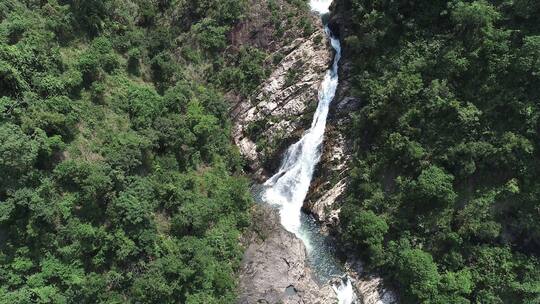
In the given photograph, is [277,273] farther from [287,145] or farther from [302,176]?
[287,145]

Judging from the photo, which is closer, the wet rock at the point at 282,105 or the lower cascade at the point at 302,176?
the lower cascade at the point at 302,176

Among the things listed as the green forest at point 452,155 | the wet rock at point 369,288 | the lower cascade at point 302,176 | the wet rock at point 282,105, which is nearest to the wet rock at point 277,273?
the lower cascade at point 302,176

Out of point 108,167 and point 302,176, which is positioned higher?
point 108,167

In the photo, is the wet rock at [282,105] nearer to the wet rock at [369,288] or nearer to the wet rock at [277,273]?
the wet rock at [277,273]

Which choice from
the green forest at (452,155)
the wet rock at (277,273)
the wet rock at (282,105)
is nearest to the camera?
the green forest at (452,155)

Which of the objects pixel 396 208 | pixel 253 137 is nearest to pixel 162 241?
pixel 253 137

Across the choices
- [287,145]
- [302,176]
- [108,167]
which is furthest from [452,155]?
[108,167]

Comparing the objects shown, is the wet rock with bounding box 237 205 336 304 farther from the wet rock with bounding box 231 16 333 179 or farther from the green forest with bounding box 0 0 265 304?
the wet rock with bounding box 231 16 333 179
